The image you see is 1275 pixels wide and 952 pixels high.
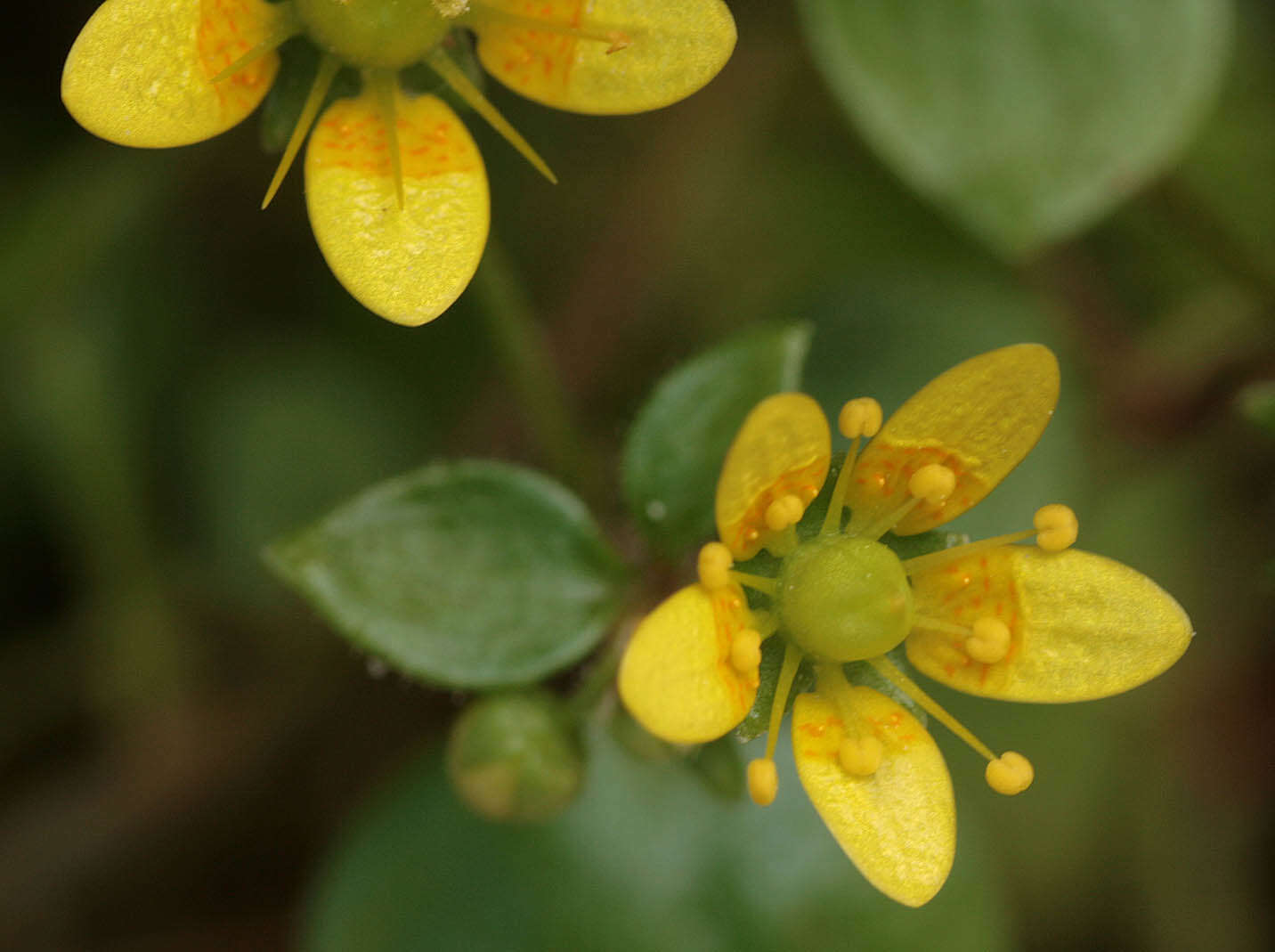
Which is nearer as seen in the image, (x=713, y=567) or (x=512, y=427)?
(x=713, y=567)

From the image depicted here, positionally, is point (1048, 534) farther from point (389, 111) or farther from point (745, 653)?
point (389, 111)

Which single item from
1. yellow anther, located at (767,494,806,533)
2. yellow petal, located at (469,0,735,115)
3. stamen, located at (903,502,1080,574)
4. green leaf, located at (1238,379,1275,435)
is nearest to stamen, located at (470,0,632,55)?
yellow petal, located at (469,0,735,115)

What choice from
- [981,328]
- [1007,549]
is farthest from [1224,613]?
[1007,549]

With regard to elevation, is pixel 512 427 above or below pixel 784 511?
below

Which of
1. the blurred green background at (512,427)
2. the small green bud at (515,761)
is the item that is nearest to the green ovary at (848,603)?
the small green bud at (515,761)

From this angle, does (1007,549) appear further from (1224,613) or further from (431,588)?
(1224,613)

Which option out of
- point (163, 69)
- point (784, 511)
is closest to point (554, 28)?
point (163, 69)
